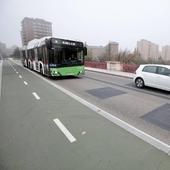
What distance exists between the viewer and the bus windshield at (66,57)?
12492 millimetres

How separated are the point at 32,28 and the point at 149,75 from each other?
9967cm

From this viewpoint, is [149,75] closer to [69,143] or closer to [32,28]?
[69,143]

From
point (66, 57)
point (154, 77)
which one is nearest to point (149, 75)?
point (154, 77)

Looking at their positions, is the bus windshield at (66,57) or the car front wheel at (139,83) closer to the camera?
the car front wheel at (139,83)

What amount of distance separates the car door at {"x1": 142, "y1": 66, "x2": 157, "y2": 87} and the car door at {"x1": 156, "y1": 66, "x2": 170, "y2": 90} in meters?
0.28

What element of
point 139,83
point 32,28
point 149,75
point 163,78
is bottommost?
point 139,83

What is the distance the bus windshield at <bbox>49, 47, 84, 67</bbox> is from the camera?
12492 millimetres

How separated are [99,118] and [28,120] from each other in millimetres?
2244

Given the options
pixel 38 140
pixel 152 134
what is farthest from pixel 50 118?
pixel 152 134

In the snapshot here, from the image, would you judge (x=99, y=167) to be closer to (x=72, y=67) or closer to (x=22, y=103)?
(x=22, y=103)

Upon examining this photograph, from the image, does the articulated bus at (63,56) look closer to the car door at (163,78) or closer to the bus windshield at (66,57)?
the bus windshield at (66,57)

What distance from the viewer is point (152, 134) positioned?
4000 mm

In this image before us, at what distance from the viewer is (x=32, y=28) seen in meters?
95.9

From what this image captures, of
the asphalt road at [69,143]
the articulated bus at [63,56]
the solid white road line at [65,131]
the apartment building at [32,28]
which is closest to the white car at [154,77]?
Answer: the asphalt road at [69,143]
